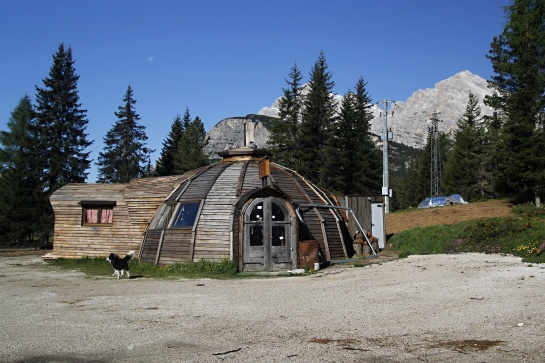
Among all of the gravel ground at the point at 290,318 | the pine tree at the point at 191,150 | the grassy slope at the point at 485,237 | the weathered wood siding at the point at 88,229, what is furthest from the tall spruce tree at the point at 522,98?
the pine tree at the point at 191,150

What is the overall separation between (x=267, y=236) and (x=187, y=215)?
12.5ft

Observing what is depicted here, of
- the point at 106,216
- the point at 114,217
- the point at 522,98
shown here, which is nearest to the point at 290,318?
the point at 114,217

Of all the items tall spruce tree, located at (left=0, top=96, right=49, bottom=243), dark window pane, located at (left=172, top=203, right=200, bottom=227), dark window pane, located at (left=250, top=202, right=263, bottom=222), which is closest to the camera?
dark window pane, located at (left=250, top=202, right=263, bottom=222)

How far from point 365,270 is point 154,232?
9215 millimetres

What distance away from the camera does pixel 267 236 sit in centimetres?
1731

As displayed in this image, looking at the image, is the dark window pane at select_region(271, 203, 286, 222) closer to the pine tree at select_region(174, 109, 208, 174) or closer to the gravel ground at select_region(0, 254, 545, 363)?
the gravel ground at select_region(0, 254, 545, 363)

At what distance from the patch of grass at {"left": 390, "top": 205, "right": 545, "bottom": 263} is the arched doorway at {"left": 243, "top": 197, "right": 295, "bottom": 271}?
19.3 feet

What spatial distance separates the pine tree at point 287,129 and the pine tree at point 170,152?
48.0ft

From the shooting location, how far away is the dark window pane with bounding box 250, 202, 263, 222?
57.3 ft

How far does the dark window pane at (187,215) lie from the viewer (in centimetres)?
1872

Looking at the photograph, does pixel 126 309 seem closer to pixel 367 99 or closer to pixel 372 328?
pixel 372 328

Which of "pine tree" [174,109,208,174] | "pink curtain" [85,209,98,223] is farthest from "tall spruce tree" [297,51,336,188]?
"pink curtain" [85,209,98,223]

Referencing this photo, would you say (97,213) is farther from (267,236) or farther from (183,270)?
(267,236)

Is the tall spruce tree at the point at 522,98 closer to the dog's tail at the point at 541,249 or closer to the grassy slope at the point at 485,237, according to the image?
the grassy slope at the point at 485,237
